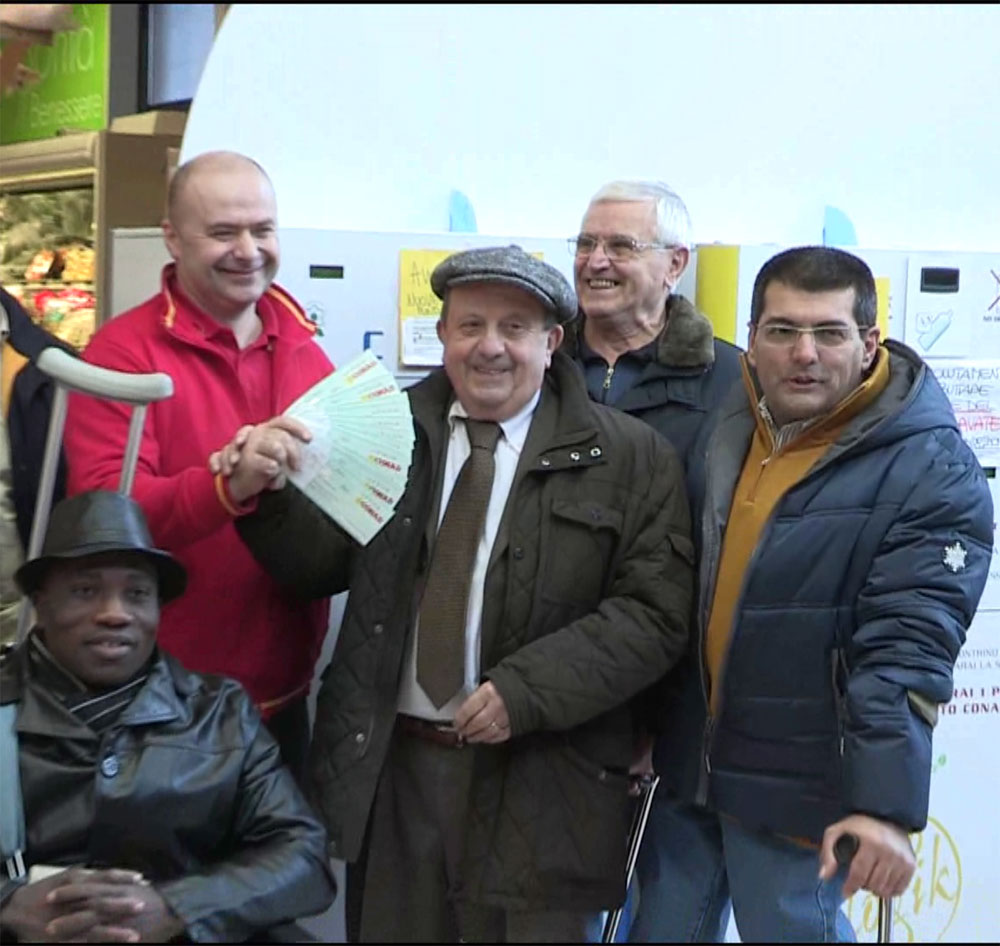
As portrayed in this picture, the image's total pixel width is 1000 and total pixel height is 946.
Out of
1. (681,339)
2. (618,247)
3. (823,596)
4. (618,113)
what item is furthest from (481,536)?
(618,113)

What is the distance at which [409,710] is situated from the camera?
230 centimetres

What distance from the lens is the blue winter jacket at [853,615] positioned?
2.06m

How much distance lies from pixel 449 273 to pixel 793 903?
1.15 m

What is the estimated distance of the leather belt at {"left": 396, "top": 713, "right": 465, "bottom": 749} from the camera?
229 cm

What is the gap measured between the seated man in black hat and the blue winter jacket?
0.74 m

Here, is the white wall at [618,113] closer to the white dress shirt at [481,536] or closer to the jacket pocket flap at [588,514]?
the white dress shirt at [481,536]

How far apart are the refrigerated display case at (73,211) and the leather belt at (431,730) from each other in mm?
1319

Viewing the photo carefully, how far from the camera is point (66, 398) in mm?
2070

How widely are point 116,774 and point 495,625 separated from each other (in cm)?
63

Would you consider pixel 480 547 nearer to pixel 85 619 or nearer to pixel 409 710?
pixel 409 710

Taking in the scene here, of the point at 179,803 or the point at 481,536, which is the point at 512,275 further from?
the point at 179,803

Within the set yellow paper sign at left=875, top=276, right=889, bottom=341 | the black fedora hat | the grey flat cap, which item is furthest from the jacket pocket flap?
yellow paper sign at left=875, top=276, right=889, bottom=341

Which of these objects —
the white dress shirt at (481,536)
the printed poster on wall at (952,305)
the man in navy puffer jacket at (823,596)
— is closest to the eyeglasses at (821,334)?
the man in navy puffer jacket at (823,596)

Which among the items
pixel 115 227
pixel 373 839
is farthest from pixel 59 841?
pixel 115 227
